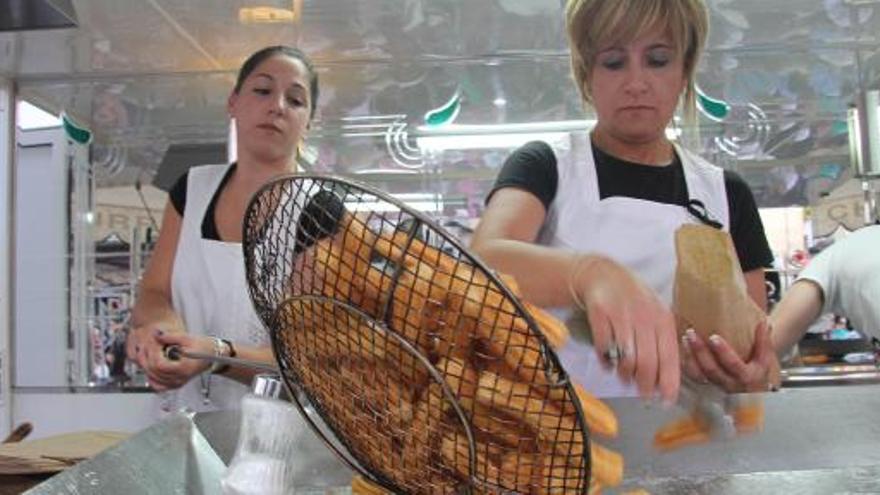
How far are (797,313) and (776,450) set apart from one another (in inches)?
16.7

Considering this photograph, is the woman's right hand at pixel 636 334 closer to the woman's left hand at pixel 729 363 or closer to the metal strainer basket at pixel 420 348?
the metal strainer basket at pixel 420 348

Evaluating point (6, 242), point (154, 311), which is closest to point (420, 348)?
point (154, 311)

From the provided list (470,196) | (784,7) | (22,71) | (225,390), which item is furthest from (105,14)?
(784,7)

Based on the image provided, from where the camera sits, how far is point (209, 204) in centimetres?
143

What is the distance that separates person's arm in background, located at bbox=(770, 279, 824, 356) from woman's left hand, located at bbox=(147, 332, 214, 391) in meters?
0.83

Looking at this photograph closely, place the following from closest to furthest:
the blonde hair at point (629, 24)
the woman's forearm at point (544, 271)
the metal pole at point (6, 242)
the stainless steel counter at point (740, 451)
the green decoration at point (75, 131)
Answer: the woman's forearm at point (544, 271) → the stainless steel counter at point (740, 451) → the blonde hair at point (629, 24) → the metal pole at point (6, 242) → the green decoration at point (75, 131)

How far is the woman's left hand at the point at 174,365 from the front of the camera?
39.1 inches

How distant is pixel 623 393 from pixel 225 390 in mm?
688

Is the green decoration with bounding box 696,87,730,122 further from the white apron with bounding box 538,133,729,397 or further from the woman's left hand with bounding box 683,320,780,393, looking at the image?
the woman's left hand with bounding box 683,320,780,393

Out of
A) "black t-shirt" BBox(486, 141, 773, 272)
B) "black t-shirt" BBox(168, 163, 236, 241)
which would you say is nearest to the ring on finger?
"black t-shirt" BBox(486, 141, 773, 272)

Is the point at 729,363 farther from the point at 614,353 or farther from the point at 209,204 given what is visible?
the point at 209,204

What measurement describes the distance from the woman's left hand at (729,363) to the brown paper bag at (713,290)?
13 millimetres

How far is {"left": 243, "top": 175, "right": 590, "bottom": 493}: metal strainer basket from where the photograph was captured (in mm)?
413

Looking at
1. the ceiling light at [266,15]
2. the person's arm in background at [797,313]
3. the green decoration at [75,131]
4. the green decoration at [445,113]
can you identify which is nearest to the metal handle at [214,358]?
the person's arm in background at [797,313]
